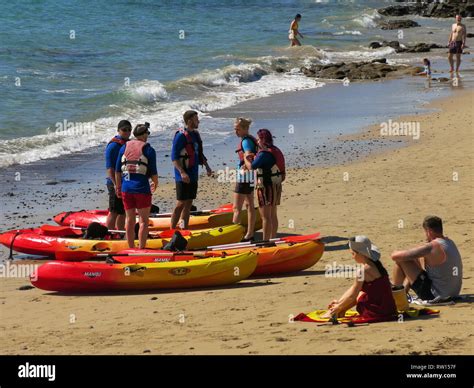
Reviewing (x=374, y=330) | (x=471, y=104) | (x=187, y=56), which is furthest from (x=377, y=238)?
(x=187, y=56)

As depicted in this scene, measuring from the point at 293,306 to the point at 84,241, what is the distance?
3639 mm

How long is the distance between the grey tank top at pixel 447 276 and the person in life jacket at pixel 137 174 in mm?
3552

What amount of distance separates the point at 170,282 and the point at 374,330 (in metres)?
3.03

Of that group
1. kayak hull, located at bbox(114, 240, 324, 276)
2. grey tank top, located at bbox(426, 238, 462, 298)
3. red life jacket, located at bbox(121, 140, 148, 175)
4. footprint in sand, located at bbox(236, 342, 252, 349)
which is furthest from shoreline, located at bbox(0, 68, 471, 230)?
footprint in sand, located at bbox(236, 342, 252, 349)

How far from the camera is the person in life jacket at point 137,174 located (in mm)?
11156

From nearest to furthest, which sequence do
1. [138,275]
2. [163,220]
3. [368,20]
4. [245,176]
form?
1. [138,275]
2. [245,176]
3. [163,220]
4. [368,20]

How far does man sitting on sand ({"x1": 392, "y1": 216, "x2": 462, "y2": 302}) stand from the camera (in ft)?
29.7

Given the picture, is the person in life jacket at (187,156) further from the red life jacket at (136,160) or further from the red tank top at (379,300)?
the red tank top at (379,300)

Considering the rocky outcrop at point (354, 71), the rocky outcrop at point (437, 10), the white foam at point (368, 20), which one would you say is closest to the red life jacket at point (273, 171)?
the rocky outcrop at point (354, 71)

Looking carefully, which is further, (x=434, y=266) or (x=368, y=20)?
(x=368, y=20)

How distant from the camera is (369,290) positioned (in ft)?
27.8

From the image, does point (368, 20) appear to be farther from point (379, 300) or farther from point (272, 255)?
A: point (379, 300)

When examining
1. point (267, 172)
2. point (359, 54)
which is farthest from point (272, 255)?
point (359, 54)

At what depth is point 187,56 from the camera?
33.7m
